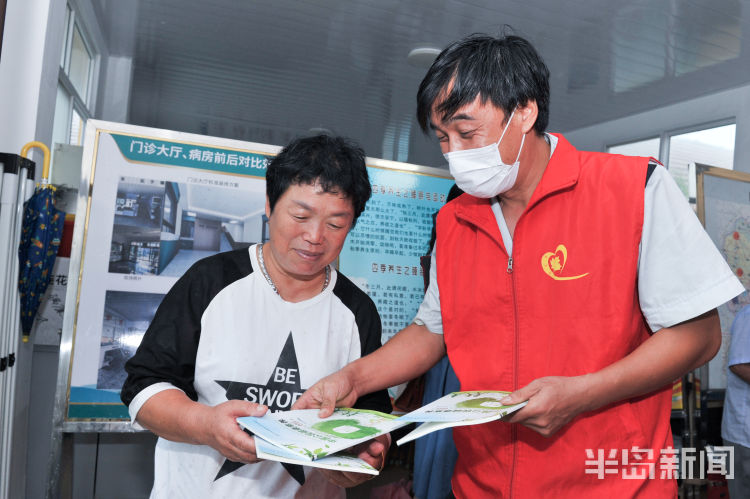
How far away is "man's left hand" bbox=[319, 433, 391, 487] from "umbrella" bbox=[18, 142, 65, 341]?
5.44 feet

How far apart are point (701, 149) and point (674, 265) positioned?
250 inches

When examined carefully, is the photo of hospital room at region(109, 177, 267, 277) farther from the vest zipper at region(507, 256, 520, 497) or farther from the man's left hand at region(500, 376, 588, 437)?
the man's left hand at region(500, 376, 588, 437)

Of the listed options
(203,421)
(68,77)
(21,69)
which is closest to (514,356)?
(203,421)

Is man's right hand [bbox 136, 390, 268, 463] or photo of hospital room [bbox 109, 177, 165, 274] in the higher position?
photo of hospital room [bbox 109, 177, 165, 274]

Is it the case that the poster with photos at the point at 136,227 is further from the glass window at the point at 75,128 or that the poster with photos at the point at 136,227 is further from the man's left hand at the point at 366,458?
the glass window at the point at 75,128

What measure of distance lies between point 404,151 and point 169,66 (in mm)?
4331

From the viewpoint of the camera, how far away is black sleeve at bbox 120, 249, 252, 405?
44.1 inches

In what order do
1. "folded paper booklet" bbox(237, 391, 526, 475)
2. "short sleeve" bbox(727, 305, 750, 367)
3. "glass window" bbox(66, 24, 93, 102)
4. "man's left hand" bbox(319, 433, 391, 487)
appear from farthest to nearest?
"glass window" bbox(66, 24, 93, 102) → "short sleeve" bbox(727, 305, 750, 367) → "man's left hand" bbox(319, 433, 391, 487) → "folded paper booklet" bbox(237, 391, 526, 475)

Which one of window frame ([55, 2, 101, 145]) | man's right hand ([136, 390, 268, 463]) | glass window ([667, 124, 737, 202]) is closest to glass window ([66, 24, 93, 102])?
window frame ([55, 2, 101, 145])

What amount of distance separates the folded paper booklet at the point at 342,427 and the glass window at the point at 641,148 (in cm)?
670

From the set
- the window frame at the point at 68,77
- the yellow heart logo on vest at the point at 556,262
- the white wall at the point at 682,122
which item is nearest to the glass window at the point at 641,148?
the white wall at the point at 682,122

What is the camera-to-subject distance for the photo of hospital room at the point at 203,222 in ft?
7.78

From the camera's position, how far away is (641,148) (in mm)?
7012

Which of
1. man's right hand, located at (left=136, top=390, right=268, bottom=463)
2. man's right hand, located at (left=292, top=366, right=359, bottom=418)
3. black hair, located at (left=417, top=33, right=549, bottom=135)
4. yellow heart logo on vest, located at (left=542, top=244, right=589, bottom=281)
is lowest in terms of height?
man's right hand, located at (left=136, top=390, right=268, bottom=463)
